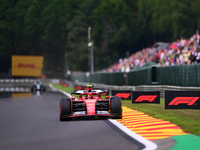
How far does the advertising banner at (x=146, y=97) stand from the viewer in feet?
67.6

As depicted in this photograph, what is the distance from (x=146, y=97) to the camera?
20922 millimetres

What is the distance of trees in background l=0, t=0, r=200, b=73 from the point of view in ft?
224

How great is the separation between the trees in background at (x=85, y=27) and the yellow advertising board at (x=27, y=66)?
5604 millimetres

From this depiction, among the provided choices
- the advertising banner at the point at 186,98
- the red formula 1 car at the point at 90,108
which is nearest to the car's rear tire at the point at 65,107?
the red formula 1 car at the point at 90,108

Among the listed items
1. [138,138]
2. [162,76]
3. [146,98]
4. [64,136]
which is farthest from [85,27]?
[138,138]

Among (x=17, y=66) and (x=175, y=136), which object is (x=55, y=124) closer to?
(x=175, y=136)

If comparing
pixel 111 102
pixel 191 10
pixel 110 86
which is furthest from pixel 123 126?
pixel 191 10

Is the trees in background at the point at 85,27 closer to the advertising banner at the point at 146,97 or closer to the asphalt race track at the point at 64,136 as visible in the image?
the advertising banner at the point at 146,97

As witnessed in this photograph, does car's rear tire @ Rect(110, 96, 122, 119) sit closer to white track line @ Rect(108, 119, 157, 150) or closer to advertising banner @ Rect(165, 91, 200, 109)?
white track line @ Rect(108, 119, 157, 150)

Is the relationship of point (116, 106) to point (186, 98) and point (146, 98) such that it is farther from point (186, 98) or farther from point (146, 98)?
point (146, 98)

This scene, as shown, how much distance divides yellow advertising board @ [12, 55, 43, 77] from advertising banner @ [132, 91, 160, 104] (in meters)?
81.5

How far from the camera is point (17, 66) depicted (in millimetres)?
102062

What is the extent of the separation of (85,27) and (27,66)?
51.6ft

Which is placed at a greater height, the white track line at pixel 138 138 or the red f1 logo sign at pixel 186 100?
the red f1 logo sign at pixel 186 100
